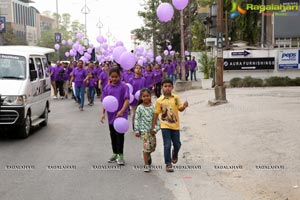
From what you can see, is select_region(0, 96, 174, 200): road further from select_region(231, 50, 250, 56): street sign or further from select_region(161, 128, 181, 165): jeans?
select_region(231, 50, 250, 56): street sign

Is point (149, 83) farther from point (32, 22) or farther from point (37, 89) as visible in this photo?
point (32, 22)

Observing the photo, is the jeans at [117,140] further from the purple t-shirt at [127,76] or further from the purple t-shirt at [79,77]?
the purple t-shirt at [79,77]

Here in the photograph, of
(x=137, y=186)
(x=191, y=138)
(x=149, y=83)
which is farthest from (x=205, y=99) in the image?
(x=137, y=186)

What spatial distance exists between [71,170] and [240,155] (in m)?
2.83

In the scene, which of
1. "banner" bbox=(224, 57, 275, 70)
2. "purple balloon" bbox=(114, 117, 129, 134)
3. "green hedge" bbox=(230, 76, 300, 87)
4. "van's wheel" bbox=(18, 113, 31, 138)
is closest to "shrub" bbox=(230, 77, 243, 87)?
"green hedge" bbox=(230, 76, 300, 87)

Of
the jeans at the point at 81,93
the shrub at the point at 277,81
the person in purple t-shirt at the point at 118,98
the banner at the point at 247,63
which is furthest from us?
the banner at the point at 247,63

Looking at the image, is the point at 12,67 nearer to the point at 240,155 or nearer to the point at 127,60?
the point at 127,60

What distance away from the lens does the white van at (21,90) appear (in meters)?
9.49

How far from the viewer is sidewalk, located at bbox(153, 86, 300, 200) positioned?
20.0 feet

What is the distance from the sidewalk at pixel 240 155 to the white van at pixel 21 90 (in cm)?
288

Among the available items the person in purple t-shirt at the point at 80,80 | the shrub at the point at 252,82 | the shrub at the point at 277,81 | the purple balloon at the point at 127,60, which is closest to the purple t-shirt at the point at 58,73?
the person in purple t-shirt at the point at 80,80

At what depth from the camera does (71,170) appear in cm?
725

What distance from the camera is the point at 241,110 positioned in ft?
41.8

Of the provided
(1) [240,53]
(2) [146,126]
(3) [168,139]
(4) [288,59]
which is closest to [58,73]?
(1) [240,53]
